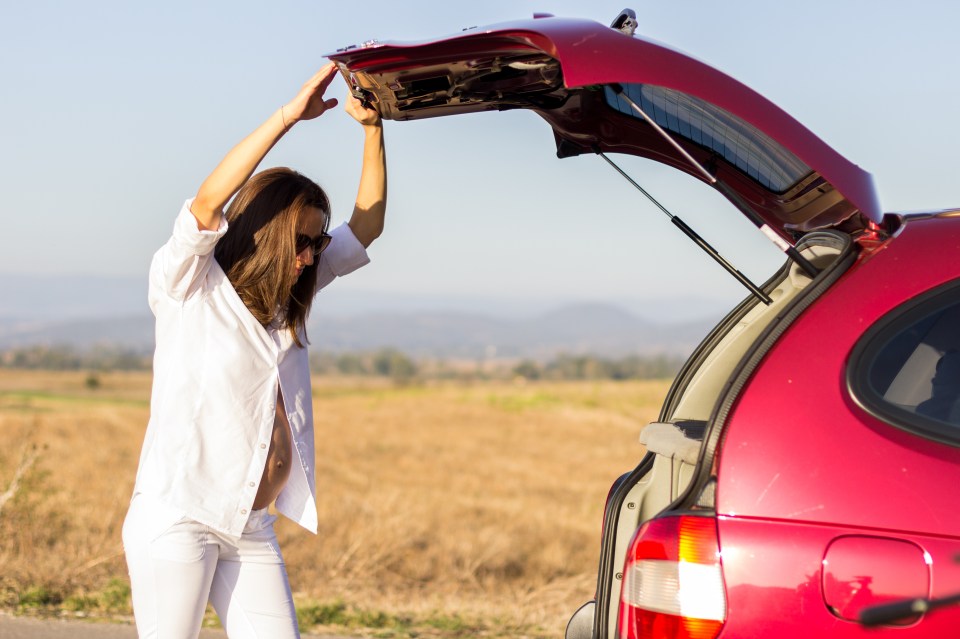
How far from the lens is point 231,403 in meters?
3.04

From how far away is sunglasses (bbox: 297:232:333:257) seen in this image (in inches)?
126

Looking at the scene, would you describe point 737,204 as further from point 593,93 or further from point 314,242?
point 314,242

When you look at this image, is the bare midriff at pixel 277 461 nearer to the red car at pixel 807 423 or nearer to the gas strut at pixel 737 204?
the red car at pixel 807 423

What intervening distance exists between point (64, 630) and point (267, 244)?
312 cm

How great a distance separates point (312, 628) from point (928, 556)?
4.07 metres

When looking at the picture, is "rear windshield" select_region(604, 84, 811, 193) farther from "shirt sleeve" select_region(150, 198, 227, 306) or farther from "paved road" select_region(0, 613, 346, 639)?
"paved road" select_region(0, 613, 346, 639)

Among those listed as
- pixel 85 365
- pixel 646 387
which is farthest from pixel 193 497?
pixel 85 365

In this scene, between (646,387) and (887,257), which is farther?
(646,387)

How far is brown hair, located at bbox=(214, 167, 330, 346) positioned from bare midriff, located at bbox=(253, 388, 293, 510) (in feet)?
0.77

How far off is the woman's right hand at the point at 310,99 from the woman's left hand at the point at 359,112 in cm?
38

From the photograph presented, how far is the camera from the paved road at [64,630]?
524cm

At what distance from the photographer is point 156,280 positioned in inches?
119

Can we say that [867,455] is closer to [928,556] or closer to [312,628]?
[928,556]

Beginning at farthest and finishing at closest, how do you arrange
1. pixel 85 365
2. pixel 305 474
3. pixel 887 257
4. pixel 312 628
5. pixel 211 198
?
pixel 85 365 → pixel 312 628 → pixel 305 474 → pixel 211 198 → pixel 887 257
